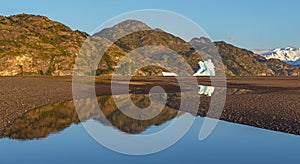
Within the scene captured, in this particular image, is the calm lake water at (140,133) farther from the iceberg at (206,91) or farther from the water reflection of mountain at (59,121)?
the iceberg at (206,91)

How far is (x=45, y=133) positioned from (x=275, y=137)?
65.4ft

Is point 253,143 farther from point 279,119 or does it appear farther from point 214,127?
point 279,119

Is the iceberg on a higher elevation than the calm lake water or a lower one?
higher

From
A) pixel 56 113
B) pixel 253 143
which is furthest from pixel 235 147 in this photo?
pixel 56 113

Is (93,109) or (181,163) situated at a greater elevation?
(93,109)

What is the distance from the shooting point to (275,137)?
25.0m

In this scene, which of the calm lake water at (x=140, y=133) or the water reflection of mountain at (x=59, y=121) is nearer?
the calm lake water at (x=140, y=133)

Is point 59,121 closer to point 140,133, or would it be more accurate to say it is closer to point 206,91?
point 140,133

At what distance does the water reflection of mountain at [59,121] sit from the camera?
2610 cm

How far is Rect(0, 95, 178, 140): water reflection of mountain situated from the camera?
26095 mm

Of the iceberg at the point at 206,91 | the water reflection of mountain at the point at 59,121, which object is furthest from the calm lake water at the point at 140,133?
the iceberg at the point at 206,91

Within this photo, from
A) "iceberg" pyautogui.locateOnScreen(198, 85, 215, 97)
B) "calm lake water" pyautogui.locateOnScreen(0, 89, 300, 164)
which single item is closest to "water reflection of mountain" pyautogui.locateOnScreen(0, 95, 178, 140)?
"calm lake water" pyautogui.locateOnScreen(0, 89, 300, 164)

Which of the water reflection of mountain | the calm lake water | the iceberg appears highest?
the iceberg

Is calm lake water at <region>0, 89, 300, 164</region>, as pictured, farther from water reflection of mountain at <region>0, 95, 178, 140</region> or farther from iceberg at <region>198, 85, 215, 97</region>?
iceberg at <region>198, 85, 215, 97</region>
